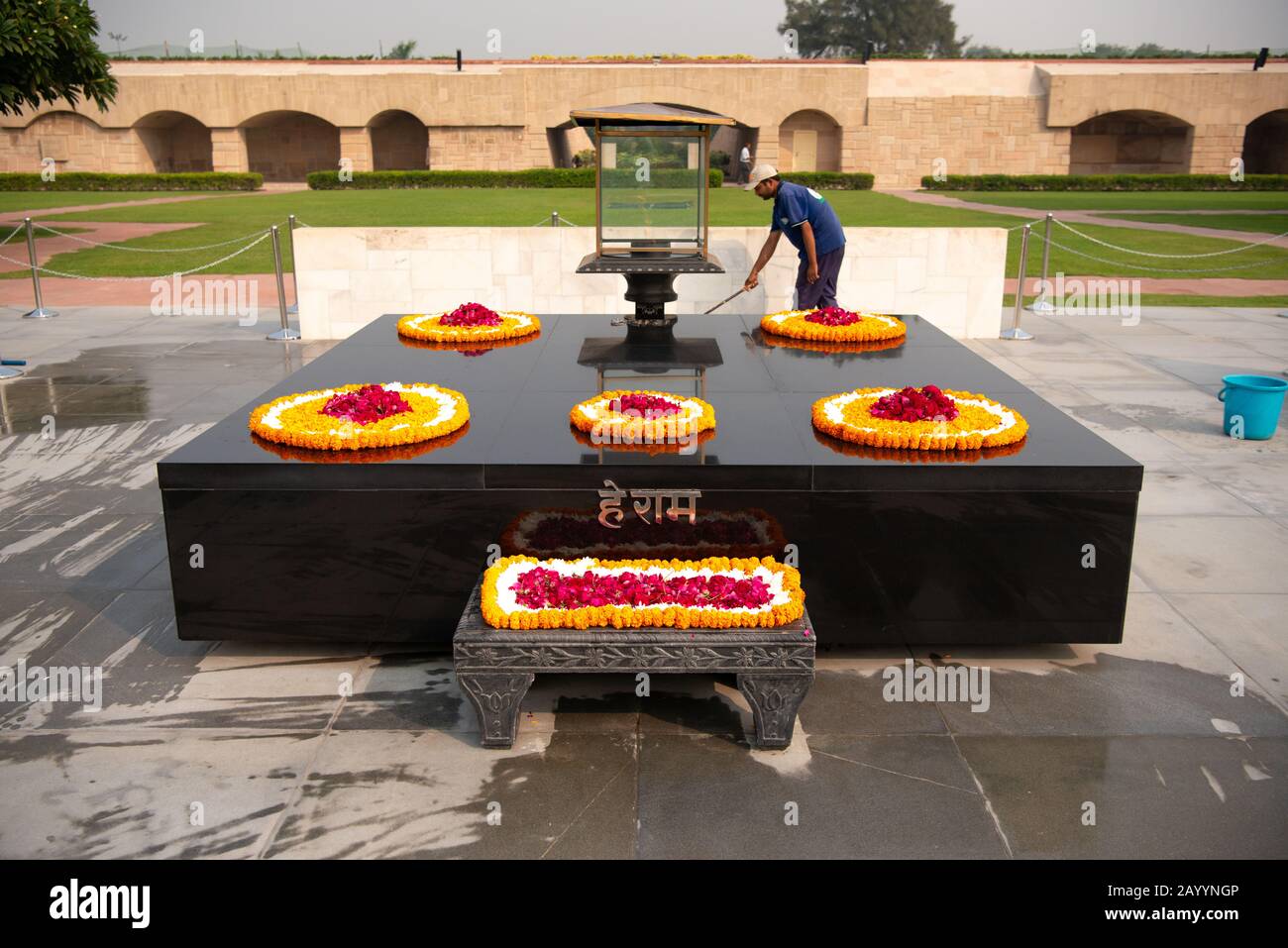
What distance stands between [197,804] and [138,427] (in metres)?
5.46

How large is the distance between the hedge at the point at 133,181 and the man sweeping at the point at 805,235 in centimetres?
3194

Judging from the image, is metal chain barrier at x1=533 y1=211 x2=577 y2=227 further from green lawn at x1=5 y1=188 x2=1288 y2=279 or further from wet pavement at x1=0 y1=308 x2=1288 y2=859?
wet pavement at x1=0 y1=308 x2=1288 y2=859

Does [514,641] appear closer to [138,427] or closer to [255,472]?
[255,472]

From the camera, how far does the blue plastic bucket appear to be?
7848 mm

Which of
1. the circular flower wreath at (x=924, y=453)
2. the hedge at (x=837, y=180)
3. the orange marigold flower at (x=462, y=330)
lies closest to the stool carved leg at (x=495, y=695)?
the circular flower wreath at (x=924, y=453)

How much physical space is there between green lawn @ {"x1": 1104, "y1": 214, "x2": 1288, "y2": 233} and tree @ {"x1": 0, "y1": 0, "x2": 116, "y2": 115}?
21122 millimetres

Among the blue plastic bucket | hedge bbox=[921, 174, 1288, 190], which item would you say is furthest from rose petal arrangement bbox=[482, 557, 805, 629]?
hedge bbox=[921, 174, 1288, 190]

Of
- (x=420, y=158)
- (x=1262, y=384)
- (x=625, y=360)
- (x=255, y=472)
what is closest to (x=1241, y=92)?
(x=420, y=158)

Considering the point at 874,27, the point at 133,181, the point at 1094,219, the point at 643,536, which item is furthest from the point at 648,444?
the point at 874,27

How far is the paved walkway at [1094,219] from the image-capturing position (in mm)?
21453

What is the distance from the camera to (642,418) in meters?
A: 5.14

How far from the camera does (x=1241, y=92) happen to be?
3994 cm

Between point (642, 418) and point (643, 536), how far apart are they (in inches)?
26.4
